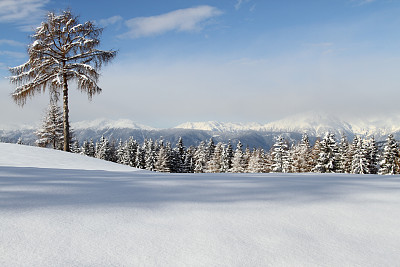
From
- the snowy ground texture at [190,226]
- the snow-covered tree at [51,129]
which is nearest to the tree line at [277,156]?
the snow-covered tree at [51,129]

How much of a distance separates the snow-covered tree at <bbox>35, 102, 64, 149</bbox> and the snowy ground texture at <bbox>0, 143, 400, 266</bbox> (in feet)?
119

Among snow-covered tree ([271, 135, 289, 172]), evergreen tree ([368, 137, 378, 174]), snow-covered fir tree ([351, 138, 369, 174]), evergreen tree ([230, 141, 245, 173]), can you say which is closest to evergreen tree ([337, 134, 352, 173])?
evergreen tree ([368, 137, 378, 174])

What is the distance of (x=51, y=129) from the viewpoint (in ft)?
115

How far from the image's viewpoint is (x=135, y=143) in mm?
60594

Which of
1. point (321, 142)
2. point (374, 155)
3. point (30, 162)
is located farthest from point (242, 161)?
point (30, 162)

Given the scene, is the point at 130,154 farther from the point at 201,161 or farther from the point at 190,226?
the point at 190,226

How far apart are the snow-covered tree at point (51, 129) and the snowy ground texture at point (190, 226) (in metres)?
36.2

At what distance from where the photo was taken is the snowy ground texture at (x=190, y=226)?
1782mm

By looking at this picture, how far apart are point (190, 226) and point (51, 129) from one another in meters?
38.6

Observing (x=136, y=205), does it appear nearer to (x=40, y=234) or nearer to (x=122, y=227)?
(x=122, y=227)

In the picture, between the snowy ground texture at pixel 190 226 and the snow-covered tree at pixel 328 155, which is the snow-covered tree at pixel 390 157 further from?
the snowy ground texture at pixel 190 226

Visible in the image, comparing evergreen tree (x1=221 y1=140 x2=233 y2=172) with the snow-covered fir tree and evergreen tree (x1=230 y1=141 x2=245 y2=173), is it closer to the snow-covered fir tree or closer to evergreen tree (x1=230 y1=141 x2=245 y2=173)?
evergreen tree (x1=230 y1=141 x2=245 y2=173)

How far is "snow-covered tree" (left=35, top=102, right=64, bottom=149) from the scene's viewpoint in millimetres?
34656

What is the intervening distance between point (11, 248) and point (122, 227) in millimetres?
750
